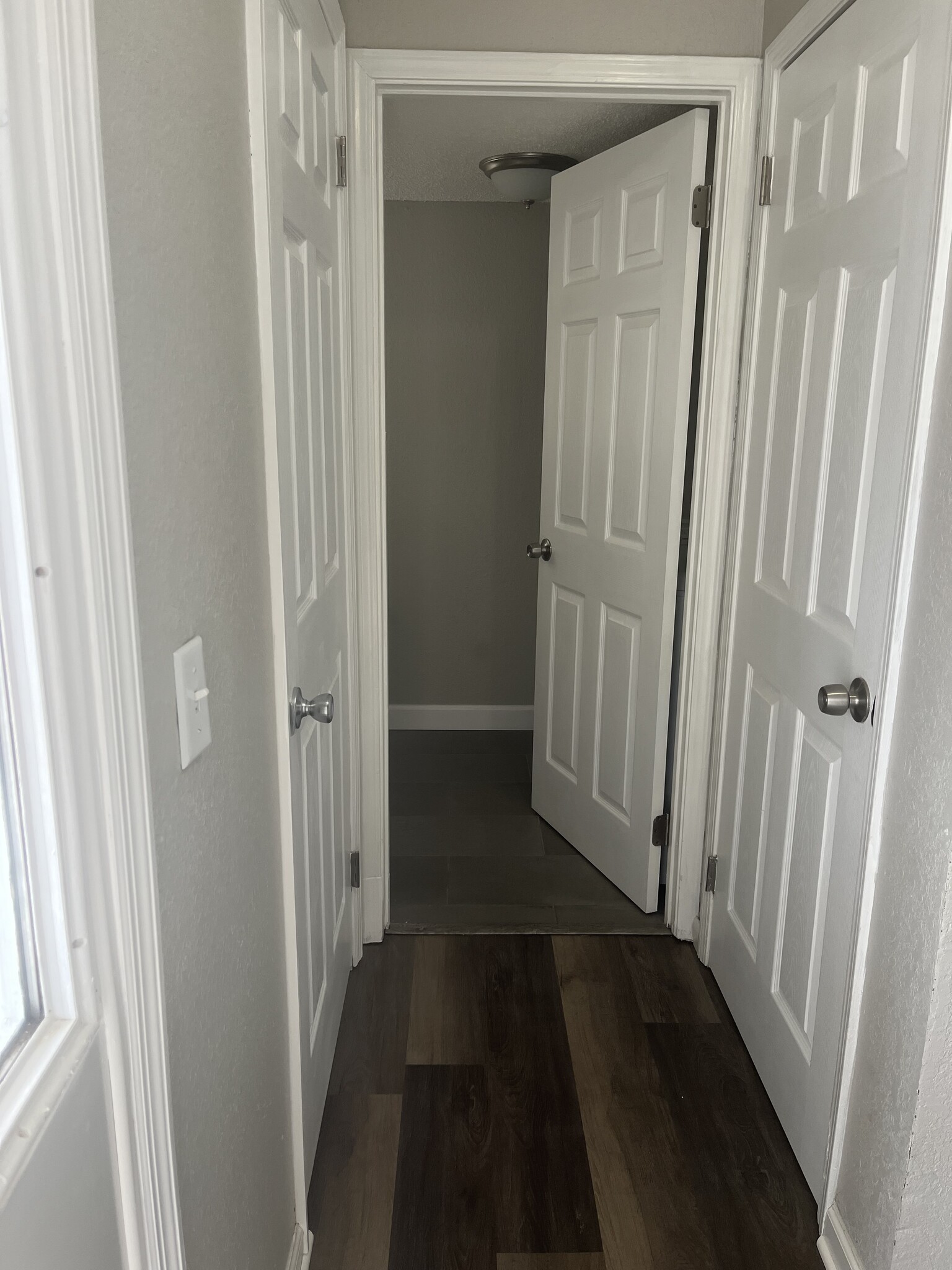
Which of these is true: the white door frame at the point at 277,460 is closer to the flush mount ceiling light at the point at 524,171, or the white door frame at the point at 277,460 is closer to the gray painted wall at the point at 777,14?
the gray painted wall at the point at 777,14

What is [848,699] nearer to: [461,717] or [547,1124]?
[547,1124]

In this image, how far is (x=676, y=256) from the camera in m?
2.19

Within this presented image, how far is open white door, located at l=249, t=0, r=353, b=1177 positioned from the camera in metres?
1.24

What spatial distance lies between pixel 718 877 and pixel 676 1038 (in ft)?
1.25

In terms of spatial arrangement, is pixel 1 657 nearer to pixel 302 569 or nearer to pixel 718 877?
pixel 302 569

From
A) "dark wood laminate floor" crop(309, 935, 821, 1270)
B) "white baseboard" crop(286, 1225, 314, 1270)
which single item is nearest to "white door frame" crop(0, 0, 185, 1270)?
"white baseboard" crop(286, 1225, 314, 1270)

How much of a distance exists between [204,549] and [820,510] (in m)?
1.12

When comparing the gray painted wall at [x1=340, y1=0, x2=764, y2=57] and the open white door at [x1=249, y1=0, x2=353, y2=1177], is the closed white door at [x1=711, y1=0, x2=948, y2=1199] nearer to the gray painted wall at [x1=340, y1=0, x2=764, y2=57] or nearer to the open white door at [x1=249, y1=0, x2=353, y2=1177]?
the gray painted wall at [x1=340, y1=0, x2=764, y2=57]

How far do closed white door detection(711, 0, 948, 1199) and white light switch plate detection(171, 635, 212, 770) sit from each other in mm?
970

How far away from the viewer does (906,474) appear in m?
1.31

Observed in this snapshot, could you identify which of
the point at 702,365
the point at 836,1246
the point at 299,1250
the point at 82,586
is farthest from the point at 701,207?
the point at 299,1250

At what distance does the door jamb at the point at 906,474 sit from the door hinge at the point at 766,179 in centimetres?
2

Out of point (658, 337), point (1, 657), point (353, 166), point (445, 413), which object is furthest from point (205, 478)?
point (445, 413)

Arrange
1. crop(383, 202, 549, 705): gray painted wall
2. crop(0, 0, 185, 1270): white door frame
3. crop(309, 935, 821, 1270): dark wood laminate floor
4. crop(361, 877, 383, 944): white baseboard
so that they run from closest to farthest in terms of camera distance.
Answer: crop(0, 0, 185, 1270): white door frame → crop(309, 935, 821, 1270): dark wood laminate floor → crop(361, 877, 383, 944): white baseboard → crop(383, 202, 549, 705): gray painted wall
